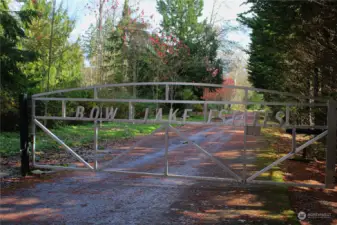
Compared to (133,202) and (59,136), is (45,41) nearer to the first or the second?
(59,136)

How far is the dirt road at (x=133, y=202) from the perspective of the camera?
16.5ft

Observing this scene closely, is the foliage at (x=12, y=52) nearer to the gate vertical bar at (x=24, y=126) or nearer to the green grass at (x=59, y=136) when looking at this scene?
the green grass at (x=59, y=136)

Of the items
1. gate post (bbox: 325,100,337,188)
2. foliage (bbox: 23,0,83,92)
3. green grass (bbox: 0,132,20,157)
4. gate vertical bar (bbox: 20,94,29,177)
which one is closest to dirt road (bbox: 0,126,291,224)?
gate vertical bar (bbox: 20,94,29,177)

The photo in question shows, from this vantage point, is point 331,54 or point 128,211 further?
point 331,54

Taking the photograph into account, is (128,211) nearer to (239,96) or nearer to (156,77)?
(156,77)

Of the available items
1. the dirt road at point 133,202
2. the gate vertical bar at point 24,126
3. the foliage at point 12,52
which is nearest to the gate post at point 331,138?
Result: the dirt road at point 133,202

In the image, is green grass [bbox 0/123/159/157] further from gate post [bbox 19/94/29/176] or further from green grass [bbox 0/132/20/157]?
gate post [bbox 19/94/29/176]

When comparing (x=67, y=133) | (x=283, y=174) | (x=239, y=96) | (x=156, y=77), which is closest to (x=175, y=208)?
(x=283, y=174)

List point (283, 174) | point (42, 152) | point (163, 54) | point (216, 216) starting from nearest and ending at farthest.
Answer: point (216, 216), point (283, 174), point (42, 152), point (163, 54)

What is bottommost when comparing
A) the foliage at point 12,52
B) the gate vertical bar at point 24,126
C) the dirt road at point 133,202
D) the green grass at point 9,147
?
the dirt road at point 133,202

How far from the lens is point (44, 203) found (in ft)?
18.7

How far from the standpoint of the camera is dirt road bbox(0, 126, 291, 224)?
5.03m

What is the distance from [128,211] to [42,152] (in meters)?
5.89

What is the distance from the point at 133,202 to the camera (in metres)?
5.80
